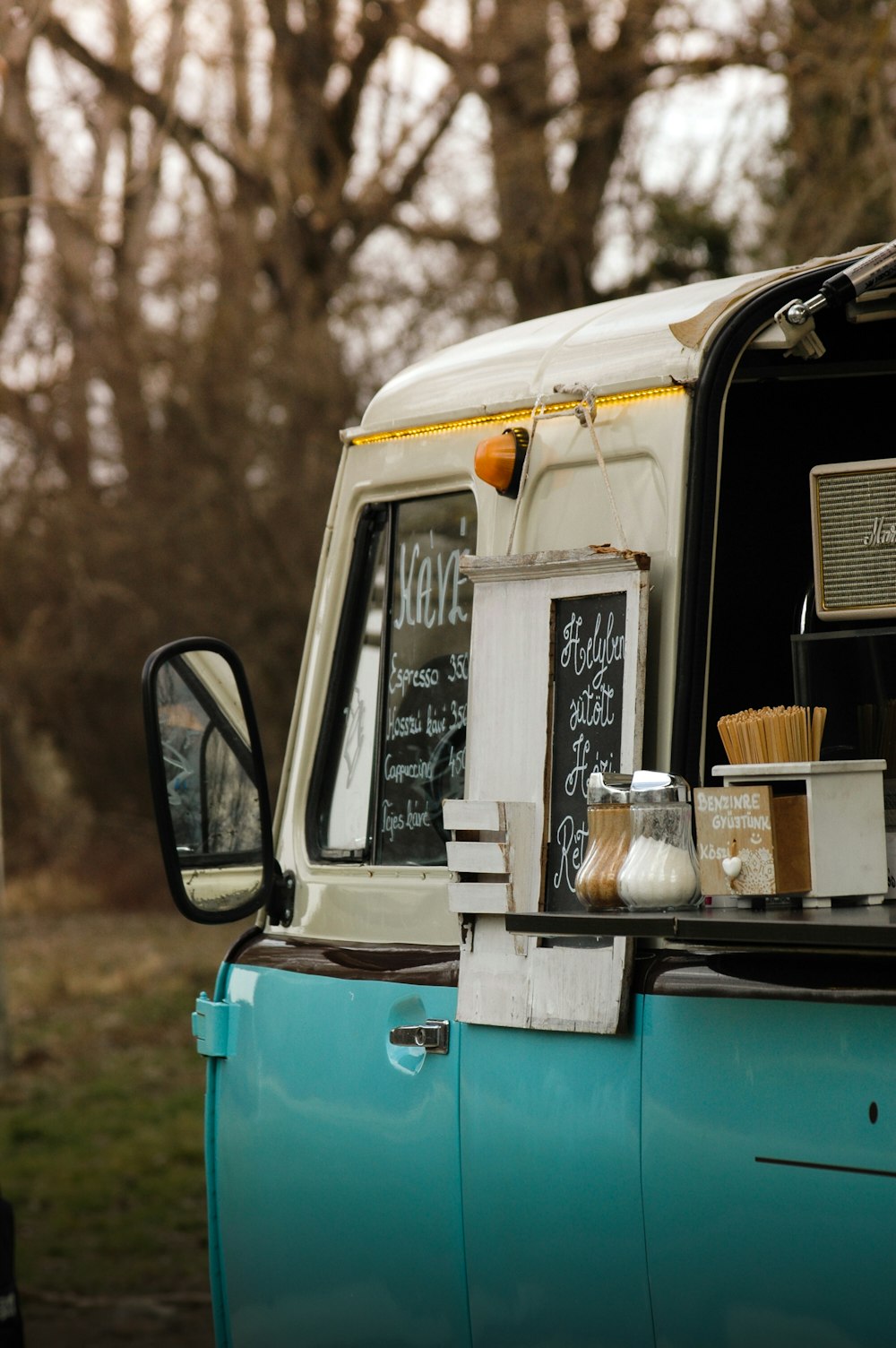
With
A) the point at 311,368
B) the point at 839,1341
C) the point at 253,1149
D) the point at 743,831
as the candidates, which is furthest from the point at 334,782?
the point at 311,368

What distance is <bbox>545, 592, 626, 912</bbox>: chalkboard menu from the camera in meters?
3.12

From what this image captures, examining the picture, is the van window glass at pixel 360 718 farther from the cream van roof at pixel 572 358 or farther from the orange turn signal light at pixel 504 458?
the orange turn signal light at pixel 504 458

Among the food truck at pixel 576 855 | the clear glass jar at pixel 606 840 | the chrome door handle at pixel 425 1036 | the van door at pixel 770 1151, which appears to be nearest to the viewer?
the van door at pixel 770 1151

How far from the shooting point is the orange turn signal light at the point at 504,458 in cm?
345

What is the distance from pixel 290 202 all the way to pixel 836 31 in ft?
22.3

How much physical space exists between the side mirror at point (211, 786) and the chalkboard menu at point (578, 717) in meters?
0.74

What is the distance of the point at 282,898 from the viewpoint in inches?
155

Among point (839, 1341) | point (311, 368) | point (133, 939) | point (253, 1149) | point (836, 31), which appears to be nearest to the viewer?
point (839, 1341)

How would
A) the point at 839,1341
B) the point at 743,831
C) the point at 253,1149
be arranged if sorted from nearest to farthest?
the point at 839,1341
the point at 743,831
the point at 253,1149

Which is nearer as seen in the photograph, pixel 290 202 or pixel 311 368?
pixel 311 368

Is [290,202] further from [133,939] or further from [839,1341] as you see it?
[839,1341]

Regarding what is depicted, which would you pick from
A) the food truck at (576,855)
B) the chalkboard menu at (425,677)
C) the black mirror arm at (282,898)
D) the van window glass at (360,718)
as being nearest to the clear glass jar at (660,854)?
the food truck at (576,855)

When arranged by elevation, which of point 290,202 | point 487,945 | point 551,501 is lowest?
point 487,945

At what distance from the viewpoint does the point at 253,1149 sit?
3834mm
